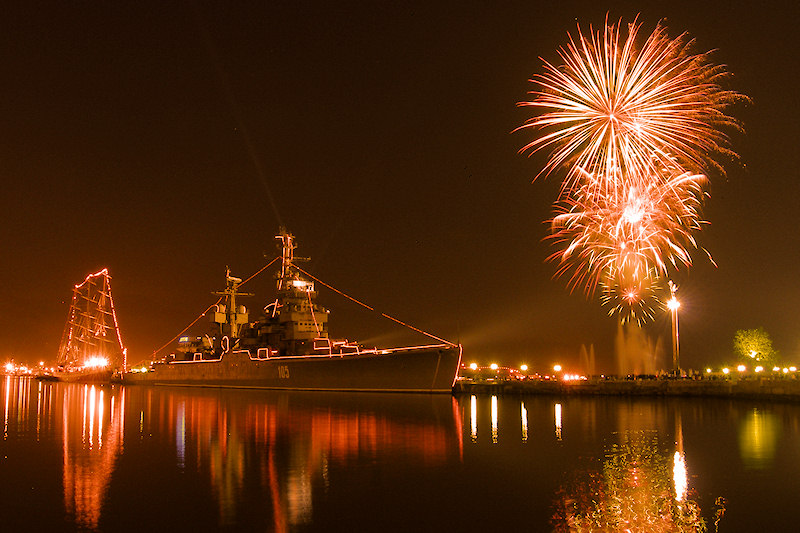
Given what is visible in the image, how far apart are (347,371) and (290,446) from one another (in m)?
29.2

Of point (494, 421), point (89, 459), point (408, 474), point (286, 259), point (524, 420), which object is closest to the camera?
point (408, 474)

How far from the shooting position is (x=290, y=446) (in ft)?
59.6

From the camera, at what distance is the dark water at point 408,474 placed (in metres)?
10.4

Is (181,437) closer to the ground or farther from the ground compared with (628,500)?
closer to the ground

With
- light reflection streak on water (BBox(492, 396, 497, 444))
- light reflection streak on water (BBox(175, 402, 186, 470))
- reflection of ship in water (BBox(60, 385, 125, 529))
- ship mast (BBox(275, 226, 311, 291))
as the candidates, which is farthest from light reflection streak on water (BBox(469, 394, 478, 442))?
ship mast (BBox(275, 226, 311, 291))

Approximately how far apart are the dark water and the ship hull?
17364 mm

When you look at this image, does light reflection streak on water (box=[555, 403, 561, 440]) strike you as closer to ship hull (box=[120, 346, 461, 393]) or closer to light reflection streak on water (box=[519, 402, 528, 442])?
light reflection streak on water (box=[519, 402, 528, 442])

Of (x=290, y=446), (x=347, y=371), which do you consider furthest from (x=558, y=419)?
(x=347, y=371)

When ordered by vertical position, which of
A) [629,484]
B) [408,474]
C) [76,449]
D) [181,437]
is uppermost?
[629,484]

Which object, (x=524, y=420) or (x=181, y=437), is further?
(x=524, y=420)

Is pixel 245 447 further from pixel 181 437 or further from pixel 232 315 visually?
pixel 232 315

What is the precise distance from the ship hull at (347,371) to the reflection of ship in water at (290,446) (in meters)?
11.0

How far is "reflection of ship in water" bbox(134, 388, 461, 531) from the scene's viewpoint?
1182cm

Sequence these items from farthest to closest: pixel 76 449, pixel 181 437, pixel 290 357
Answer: pixel 290 357 < pixel 181 437 < pixel 76 449
